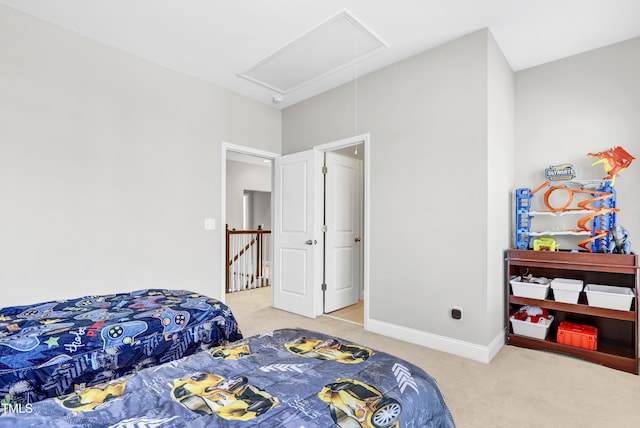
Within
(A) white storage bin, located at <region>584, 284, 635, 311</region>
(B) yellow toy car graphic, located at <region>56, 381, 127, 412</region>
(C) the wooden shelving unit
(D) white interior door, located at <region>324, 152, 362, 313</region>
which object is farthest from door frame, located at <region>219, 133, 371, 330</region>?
(B) yellow toy car graphic, located at <region>56, 381, 127, 412</region>

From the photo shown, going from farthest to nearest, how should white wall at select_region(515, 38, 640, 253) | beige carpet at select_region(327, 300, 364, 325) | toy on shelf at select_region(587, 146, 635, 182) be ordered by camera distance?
beige carpet at select_region(327, 300, 364, 325)
white wall at select_region(515, 38, 640, 253)
toy on shelf at select_region(587, 146, 635, 182)

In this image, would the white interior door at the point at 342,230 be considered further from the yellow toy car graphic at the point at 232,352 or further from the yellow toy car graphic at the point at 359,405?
the yellow toy car graphic at the point at 359,405

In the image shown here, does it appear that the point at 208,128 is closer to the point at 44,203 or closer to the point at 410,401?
the point at 44,203

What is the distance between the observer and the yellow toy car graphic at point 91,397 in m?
0.94

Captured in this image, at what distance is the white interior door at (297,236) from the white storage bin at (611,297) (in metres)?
2.61

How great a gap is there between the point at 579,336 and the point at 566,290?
390mm

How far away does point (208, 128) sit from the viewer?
11.7ft

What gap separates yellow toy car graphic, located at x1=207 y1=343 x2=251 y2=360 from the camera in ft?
4.29

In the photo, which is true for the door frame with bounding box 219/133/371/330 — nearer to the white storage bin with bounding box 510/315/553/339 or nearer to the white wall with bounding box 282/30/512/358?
the white wall with bounding box 282/30/512/358

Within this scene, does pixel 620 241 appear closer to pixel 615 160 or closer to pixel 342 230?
pixel 615 160

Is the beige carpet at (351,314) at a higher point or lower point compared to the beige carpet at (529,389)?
lower

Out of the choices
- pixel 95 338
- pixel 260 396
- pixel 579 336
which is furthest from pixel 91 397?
pixel 579 336

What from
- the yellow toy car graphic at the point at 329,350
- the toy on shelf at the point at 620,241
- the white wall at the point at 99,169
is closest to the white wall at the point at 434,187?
the toy on shelf at the point at 620,241

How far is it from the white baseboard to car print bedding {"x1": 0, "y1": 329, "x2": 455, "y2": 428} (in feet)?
5.70
